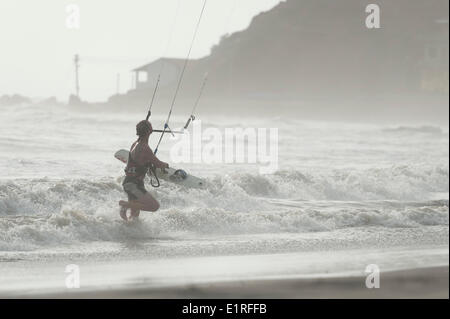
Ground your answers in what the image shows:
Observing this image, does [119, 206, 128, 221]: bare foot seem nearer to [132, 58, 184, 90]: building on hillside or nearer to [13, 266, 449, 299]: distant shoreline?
[13, 266, 449, 299]: distant shoreline

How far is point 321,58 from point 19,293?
81960 millimetres

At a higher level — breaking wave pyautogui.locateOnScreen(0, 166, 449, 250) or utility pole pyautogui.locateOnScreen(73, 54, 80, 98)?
utility pole pyautogui.locateOnScreen(73, 54, 80, 98)

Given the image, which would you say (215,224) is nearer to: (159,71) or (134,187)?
Answer: (134,187)

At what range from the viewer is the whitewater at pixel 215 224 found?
9688mm

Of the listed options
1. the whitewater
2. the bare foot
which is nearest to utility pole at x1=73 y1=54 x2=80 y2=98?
the whitewater

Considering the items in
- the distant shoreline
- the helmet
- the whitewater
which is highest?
the helmet

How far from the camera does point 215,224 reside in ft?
42.4

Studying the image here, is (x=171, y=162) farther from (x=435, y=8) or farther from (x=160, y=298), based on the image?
(x=435, y=8)

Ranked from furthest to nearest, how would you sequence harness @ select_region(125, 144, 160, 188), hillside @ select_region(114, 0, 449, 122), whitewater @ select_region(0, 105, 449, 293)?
1. hillside @ select_region(114, 0, 449, 122)
2. harness @ select_region(125, 144, 160, 188)
3. whitewater @ select_region(0, 105, 449, 293)

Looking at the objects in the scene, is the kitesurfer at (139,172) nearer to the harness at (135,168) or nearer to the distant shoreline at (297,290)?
the harness at (135,168)

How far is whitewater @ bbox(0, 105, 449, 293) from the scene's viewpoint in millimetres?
9688

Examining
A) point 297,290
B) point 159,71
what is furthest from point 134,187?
point 159,71
